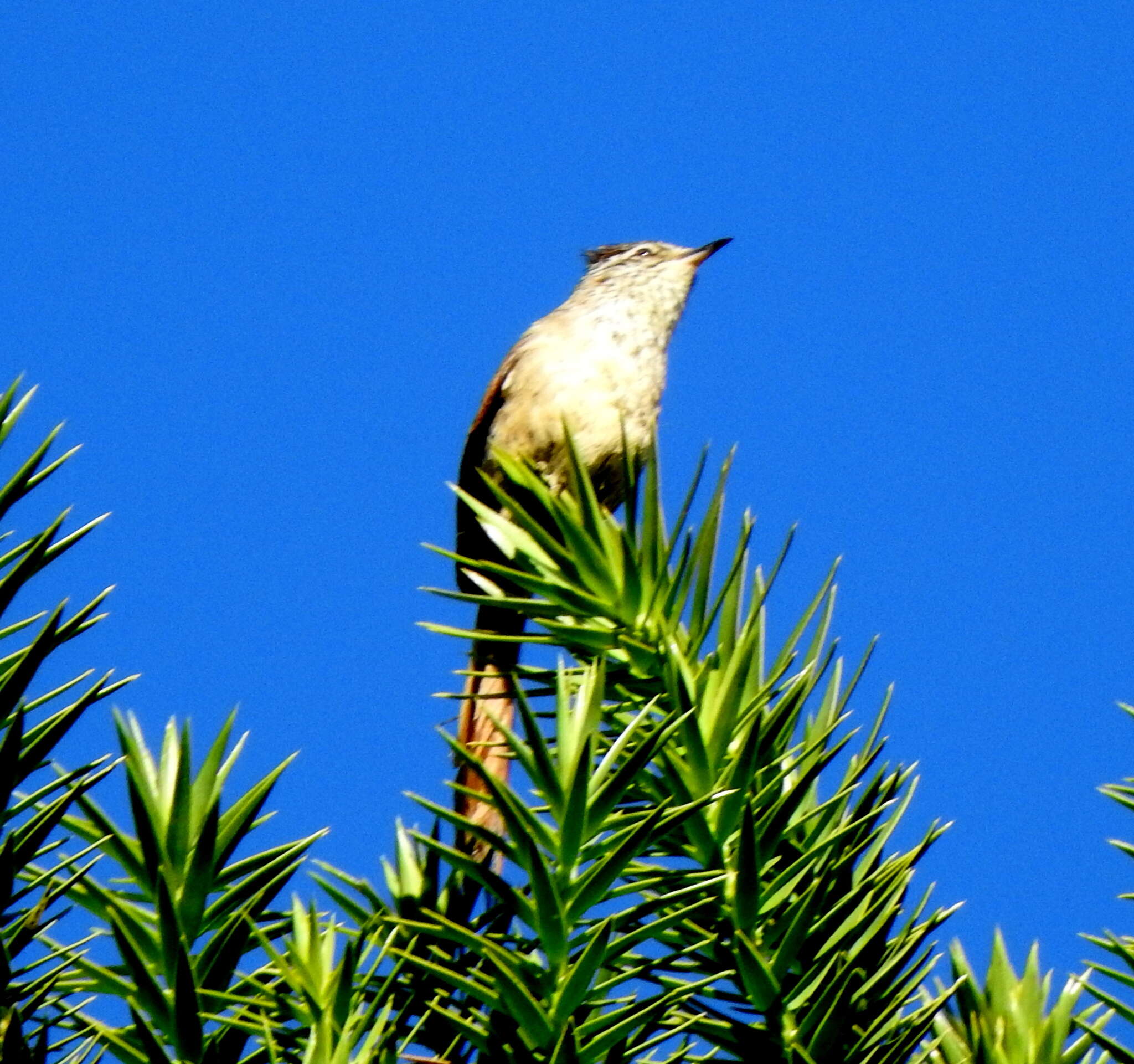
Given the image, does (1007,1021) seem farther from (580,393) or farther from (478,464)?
(478,464)

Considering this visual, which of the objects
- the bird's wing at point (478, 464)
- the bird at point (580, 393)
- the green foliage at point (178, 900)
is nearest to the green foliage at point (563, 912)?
the green foliage at point (178, 900)

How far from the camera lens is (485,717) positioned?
236 cm

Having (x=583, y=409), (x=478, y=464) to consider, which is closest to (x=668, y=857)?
(x=583, y=409)

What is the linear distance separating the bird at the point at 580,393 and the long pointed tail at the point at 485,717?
0.01 meters

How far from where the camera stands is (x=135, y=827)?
1371mm

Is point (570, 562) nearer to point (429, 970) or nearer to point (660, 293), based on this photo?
point (429, 970)

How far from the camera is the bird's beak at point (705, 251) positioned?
546cm

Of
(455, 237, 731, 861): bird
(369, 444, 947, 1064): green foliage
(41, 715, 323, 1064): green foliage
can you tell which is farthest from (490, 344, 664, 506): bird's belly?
(41, 715, 323, 1064): green foliage

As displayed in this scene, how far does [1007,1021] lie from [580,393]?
10.4ft

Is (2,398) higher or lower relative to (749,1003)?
higher

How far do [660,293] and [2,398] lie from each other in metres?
4.02

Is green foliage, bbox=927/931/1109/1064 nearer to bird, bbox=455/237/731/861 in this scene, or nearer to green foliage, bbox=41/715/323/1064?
green foliage, bbox=41/715/323/1064

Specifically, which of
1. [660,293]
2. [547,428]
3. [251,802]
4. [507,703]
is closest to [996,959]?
[251,802]

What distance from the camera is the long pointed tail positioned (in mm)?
2215
